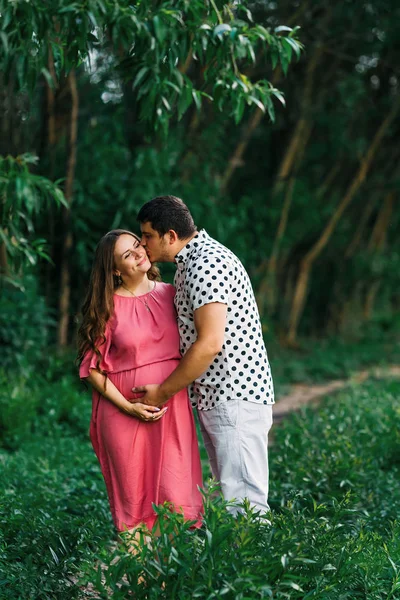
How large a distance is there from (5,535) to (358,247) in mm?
12208

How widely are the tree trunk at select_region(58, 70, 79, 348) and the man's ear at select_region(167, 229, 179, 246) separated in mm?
4325

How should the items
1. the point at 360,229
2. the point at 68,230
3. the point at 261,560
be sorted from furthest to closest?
the point at 360,229
the point at 68,230
the point at 261,560

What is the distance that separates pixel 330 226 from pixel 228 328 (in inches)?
374

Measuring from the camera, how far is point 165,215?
3402 millimetres

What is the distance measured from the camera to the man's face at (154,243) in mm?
3445

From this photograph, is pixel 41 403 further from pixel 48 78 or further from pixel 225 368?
pixel 225 368

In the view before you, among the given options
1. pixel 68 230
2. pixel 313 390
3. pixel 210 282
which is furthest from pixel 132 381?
pixel 313 390

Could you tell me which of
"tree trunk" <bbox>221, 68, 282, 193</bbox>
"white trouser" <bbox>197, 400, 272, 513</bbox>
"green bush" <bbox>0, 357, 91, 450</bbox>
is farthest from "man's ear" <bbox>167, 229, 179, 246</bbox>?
"tree trunk" <bbox>221, 68, 282, 193</bbox>

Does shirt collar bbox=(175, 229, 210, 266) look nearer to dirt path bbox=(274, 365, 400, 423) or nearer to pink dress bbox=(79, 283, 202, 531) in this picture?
pink dress bbox=(79, 283, 202, 531)

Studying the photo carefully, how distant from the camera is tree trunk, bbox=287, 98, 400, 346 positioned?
39.9 feet

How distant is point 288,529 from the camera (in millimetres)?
3031

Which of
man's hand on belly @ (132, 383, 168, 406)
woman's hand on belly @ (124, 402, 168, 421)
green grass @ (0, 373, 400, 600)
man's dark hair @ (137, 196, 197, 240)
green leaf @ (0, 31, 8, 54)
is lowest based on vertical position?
green grass @ (0, 373, 400, 600)

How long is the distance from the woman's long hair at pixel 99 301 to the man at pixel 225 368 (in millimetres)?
174

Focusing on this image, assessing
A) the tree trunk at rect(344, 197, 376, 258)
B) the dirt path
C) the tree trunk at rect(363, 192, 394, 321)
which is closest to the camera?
the dirt path
